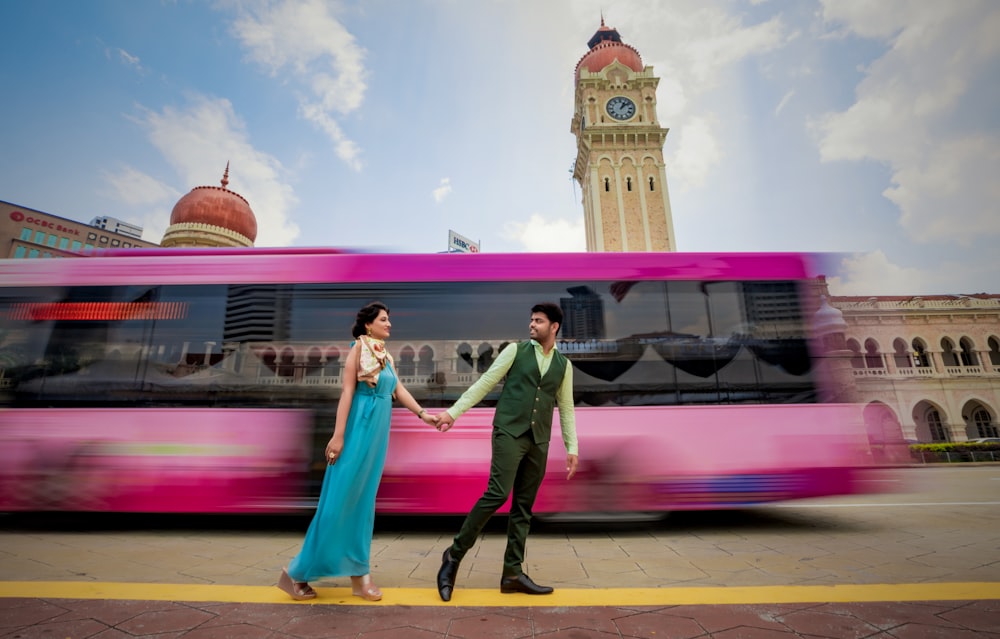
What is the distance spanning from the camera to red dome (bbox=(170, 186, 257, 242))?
22.0 metres

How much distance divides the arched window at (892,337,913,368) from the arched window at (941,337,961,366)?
76.8 inches

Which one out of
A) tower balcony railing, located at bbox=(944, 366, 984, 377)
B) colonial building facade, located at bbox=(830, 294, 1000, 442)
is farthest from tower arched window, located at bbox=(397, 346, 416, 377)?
tower balcony railing, located at bbox=(944, 366, 984, 377)

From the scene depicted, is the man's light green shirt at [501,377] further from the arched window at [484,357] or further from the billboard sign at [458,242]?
the billboard sign at [458,242]

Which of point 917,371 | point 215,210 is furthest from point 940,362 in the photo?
point 215,210

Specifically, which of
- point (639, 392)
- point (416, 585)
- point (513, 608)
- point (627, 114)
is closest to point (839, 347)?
point (639, 392)

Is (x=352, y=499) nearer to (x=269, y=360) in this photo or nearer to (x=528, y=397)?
(x=528, y=397)

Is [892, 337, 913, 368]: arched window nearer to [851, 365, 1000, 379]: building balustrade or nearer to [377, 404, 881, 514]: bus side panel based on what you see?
[851, 365, 1000, 379]: building balustrade

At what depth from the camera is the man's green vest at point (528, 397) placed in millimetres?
2420

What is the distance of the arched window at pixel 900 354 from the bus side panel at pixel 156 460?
33.9 metres

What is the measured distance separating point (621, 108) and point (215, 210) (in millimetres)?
31945

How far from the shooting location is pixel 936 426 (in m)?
26.0

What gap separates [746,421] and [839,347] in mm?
1220

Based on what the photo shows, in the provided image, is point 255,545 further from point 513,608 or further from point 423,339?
point 513,608

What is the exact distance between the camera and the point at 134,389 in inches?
164
